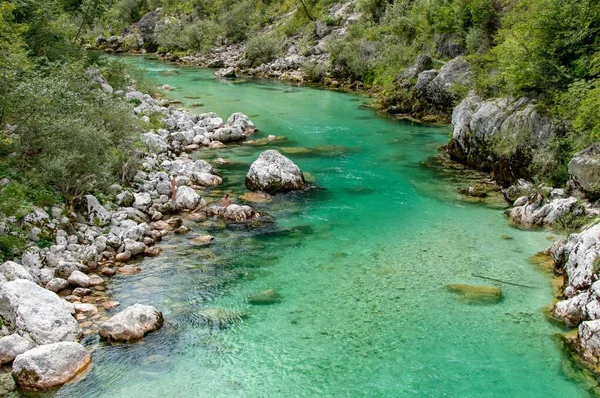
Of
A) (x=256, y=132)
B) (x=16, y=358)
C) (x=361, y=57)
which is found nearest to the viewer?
(x=16, y=358)

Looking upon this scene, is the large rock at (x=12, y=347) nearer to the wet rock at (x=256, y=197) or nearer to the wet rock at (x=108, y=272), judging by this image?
the wet rock at (x=108, y=272)

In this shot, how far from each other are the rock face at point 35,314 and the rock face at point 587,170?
15.9m

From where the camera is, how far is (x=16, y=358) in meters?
10.9

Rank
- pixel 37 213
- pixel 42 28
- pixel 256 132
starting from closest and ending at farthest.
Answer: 1. pixel 37 213
2. pixel 42 28
3. pixel 256 132

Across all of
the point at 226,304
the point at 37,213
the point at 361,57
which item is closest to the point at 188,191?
the point at 37,213

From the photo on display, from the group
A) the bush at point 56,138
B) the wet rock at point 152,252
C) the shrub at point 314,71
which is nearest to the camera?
the wet rock at point 152,252

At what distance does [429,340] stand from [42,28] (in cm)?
2417

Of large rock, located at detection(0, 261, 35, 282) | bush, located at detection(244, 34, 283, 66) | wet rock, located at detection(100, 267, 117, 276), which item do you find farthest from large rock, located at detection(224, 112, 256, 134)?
bush, located at detection(244, 34, 283, 66)

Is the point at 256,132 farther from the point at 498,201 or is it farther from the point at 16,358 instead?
the point at 16,358

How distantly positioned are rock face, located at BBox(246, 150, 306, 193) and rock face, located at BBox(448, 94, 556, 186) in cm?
858

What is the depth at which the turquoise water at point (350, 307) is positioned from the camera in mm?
11203

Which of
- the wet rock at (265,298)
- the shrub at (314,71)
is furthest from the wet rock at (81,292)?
the shrub at (314,71)

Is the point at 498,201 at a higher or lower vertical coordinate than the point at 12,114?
lower

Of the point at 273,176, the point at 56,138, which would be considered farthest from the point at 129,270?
the point at 273,176
